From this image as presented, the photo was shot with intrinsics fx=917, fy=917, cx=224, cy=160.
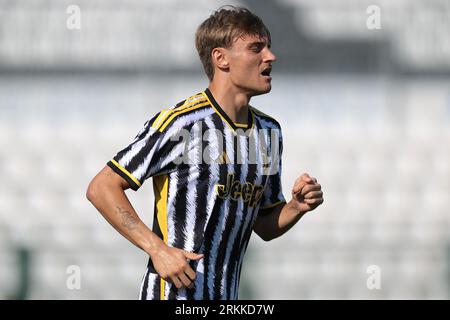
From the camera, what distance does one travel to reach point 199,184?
2.99 m

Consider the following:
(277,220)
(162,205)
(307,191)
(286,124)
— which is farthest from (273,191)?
(286,124)

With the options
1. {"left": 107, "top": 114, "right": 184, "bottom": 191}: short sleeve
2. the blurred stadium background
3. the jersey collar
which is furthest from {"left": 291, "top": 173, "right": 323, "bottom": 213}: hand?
the blurred stadium background

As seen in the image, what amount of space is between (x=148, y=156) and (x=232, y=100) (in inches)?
14.8

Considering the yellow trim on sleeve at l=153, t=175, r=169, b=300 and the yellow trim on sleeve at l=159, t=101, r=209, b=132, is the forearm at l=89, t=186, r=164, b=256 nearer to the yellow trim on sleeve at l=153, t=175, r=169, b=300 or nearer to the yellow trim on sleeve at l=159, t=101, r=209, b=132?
the yellow trim on sleeve at l=153, t=175, r=169, b=300

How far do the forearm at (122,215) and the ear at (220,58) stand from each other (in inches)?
22.6

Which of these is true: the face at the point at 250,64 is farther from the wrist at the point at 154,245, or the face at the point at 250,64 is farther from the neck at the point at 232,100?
the wrist at the point at 154,245

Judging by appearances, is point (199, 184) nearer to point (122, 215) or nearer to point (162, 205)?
point (162, 205)

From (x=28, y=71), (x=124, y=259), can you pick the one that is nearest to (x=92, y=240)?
(x=124, y=259)

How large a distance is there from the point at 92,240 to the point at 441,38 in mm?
2547

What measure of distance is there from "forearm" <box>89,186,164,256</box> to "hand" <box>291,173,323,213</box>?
1.64 ft

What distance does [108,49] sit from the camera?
19.2 ft

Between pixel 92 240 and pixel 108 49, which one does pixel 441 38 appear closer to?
pixel 108 49

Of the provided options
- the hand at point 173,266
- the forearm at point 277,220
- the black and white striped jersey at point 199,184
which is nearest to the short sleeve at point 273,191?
the forearm at point 277,220

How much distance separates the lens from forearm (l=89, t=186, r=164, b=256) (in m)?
2.85
